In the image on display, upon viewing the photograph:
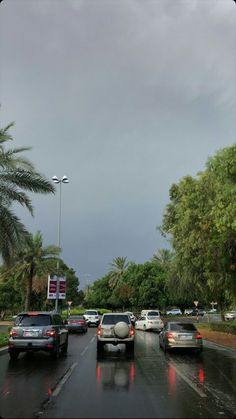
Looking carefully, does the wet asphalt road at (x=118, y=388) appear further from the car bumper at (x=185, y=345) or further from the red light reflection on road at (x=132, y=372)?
the car bumper at (x=185, y=345)

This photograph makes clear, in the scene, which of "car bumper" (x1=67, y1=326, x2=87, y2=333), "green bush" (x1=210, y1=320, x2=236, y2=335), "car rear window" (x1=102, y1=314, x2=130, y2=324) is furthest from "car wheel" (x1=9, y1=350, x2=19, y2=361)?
"car bumper" (x1=67, y1=326, x2=87, y2=333)

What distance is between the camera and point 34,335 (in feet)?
56.5

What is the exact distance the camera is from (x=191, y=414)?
849 cm

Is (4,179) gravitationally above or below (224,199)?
above

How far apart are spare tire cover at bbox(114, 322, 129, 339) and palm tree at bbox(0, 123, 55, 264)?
5.54 metres

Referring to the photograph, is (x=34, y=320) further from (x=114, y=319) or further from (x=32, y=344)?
(x=114, y=319)

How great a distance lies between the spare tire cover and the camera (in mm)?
20172

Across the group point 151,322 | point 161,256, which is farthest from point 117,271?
point 151,322

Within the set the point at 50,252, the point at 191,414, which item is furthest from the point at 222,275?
the point at 50,252

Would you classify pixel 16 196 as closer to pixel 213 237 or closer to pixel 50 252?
pixel 213 237

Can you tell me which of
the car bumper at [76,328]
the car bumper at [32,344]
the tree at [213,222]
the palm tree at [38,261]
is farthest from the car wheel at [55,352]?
the palm tree at [38,261]

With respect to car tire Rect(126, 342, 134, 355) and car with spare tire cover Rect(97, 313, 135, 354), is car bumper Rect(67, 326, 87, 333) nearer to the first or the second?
car with spare tire cover Rect(97, 313, 135, 354)

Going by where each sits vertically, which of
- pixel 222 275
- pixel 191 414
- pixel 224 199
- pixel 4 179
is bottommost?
pixel 191 414

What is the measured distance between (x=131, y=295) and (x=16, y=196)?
194 ft
